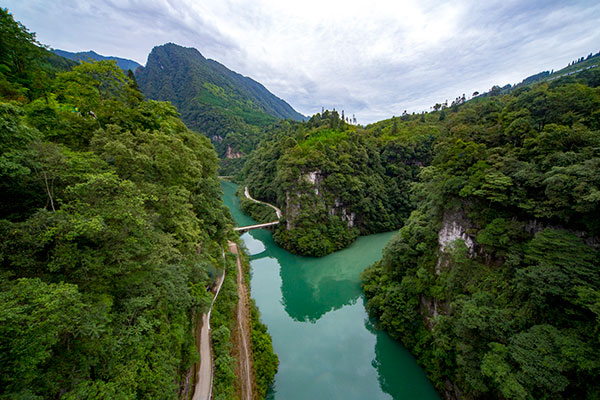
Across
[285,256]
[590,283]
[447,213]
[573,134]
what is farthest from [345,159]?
[590,283]

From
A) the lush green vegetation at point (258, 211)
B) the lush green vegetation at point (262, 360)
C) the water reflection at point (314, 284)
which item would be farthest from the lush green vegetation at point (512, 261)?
the lush green vegetation at point (258, 211)

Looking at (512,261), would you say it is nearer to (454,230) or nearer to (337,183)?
(454,230)

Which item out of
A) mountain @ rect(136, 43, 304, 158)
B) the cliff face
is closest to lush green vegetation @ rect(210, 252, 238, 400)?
the cliff face

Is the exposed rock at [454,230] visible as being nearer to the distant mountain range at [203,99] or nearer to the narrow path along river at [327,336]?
the narrow path along river at [327,336]

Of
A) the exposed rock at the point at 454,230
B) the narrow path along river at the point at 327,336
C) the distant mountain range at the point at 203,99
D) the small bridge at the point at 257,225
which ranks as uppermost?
the distant mountain range at the point at 203,99

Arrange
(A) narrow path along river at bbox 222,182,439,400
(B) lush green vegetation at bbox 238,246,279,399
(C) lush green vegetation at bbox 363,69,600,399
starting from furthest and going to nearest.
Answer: (A) narrow path along river at bbox 222,182,439,400, (B) lush green vegetation at bbox 238,246,279,399, (C) lush green vegetation at bbox 363,69,600,399

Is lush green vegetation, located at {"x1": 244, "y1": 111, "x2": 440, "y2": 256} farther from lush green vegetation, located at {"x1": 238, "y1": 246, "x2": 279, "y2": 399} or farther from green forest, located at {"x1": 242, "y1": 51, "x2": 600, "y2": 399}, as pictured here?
lush green vegetation, located at {"x1": 238, "y1": 246, "x2": 279, "y2": 399}
